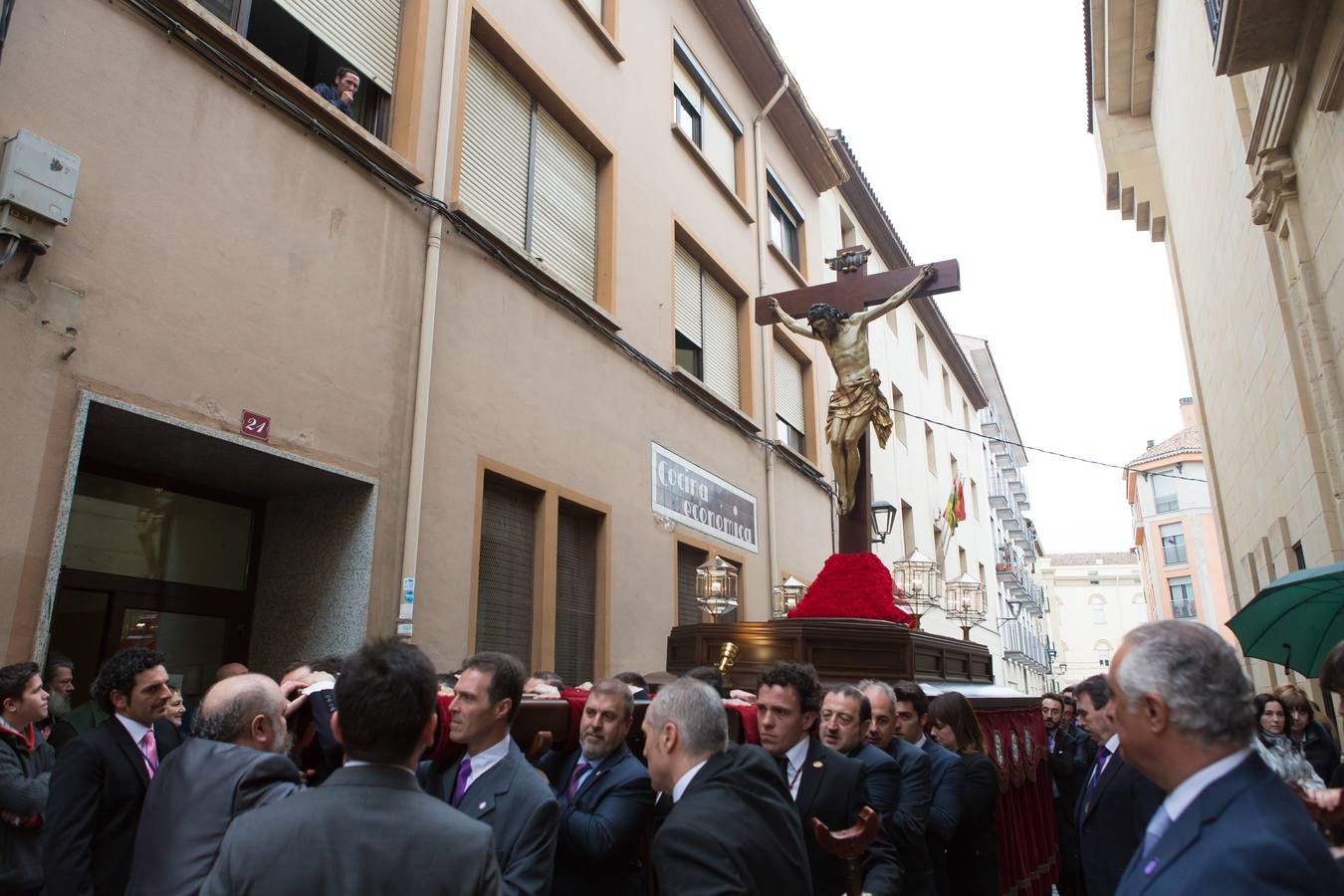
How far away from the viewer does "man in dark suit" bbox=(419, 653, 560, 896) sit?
2.71 metres

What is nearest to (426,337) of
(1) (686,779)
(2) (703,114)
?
(1) (686,779)

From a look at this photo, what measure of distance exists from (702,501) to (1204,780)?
9483 mm

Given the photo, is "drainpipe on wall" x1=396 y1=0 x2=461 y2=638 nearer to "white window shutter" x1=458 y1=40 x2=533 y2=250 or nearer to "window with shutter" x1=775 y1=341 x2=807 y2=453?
"white window shutter" x1=458 y1=40 x2=533 y2=250

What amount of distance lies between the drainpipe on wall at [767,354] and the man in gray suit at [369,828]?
1057 cm

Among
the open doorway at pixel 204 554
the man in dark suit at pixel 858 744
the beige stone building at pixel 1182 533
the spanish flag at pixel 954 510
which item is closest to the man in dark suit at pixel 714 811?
the man in dark suit at pixel 858 744

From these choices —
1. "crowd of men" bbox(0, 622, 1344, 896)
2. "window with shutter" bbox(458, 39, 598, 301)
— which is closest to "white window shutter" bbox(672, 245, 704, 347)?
"window with shutter" bbox(458, 39, 598, 301)

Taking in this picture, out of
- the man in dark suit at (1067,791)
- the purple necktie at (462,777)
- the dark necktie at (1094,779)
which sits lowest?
the man in dark suit at (1067,791)

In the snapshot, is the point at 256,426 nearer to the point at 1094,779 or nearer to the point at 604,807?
the point at 604,807

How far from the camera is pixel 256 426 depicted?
5.79 metres

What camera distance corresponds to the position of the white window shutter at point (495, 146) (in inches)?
334

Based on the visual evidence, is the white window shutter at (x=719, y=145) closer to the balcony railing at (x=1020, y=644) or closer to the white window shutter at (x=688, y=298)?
the white window shutter at (x=688, y=298)

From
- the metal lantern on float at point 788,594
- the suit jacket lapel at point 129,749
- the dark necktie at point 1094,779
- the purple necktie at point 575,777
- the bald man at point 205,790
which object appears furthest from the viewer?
the metal lantern on float at point 788,594

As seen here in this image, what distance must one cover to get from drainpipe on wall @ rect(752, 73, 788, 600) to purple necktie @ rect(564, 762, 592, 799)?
907cm

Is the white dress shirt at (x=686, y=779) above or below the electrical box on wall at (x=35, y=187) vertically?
below
